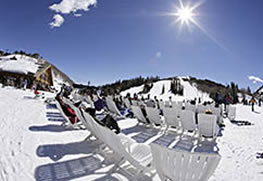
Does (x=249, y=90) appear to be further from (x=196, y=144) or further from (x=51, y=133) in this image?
(x=51, y=133)

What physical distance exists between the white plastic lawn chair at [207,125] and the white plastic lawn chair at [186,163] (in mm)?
2911

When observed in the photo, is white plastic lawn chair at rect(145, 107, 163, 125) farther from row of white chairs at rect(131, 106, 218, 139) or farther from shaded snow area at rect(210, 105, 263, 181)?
shaded snow area at rect(210, 105, 263, 181)

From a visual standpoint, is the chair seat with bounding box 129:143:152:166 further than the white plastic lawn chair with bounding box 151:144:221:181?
Yes

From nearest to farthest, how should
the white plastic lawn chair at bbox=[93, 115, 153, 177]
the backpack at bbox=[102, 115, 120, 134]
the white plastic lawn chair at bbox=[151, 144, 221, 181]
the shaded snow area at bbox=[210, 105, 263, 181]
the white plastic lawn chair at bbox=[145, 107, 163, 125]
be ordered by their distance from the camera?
the white plastic lawn chair at bbox=[151, 144, 221, 181] < the white plastic lawn chair at bbox=[93, 115, 153, 177] < the shaded snow area at bbox=[210, 105, 263, 181] < the backpack at bbox=[102, 115, 120, 134] < the white plastic lawn chair at bbox=[145, 107, 163, 125]

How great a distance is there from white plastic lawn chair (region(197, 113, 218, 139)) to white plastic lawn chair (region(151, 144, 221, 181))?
9.55 ft

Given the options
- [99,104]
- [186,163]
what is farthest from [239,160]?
[99,104]

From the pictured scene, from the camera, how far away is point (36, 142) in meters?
3.80

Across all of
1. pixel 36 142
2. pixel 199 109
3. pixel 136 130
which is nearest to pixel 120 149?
pixel 36 142

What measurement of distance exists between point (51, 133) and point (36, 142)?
756 millimetres

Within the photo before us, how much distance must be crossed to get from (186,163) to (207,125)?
3191 mm

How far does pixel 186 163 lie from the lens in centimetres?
197

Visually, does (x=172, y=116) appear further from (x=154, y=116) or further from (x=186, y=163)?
(x=186, y=163)

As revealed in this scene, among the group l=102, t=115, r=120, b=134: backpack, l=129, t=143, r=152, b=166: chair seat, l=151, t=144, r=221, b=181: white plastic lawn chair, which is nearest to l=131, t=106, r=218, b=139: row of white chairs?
l=102, t=115, r=120, b=134: backpack

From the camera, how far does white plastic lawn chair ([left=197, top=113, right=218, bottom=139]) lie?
472 cm
